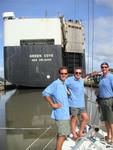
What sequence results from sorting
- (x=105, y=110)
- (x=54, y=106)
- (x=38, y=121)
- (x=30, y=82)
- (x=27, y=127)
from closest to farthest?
(x=54, y=106)
(x=105, y=110)
(x=27, y=127)
(x=38, y=121)
(x=30, y=82)

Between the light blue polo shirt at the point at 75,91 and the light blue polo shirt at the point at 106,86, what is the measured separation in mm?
393

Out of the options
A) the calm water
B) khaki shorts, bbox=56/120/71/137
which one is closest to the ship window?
the calm water

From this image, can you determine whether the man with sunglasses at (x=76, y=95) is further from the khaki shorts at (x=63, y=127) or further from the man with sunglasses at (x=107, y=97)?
the khaki shorts at (x=63, y=127)

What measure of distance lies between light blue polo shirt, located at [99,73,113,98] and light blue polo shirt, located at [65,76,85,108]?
393mm

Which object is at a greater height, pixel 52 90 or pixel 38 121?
pixel 52 90

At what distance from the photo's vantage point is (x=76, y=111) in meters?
7.42

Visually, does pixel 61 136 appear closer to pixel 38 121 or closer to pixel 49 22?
pixel 38 121

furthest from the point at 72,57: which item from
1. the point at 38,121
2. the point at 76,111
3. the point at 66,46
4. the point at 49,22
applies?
the point at 76,111

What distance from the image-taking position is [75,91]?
24.1ft

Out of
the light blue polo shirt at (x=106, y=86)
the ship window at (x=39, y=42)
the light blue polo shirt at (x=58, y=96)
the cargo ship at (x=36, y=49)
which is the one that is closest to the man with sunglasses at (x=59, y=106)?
the light blue polo shirt at (x=58, y=96)

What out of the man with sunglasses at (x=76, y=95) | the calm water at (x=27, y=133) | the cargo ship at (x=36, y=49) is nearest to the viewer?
the man with sunglasses at (x=76, y=95)

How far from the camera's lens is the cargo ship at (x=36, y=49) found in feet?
103

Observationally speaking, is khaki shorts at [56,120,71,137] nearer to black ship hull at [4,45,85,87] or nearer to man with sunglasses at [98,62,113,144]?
man with sunglasses at [98,62,113,144]

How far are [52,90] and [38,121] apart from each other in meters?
5.82
